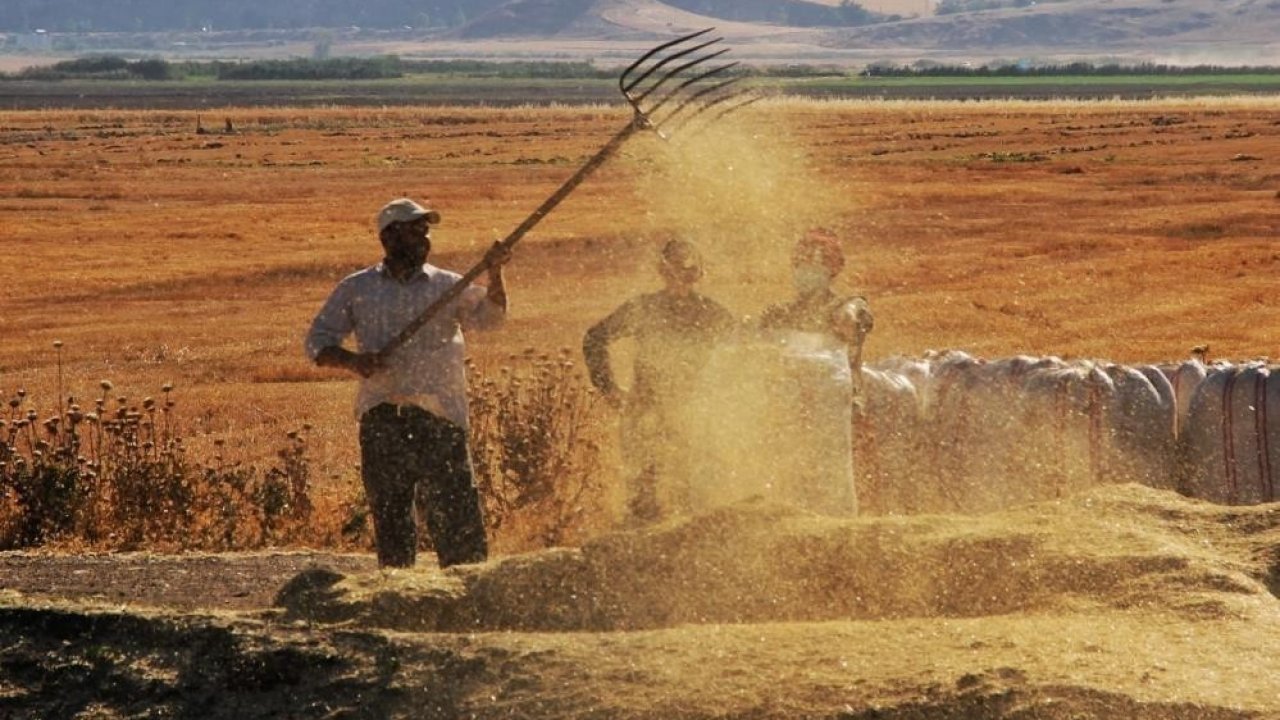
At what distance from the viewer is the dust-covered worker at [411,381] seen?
20.5ft

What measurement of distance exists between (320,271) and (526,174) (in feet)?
63.5

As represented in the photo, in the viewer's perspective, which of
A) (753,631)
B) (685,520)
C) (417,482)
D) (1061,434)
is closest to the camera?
(753,631)

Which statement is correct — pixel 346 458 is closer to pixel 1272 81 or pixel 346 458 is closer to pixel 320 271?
pixel 320 271

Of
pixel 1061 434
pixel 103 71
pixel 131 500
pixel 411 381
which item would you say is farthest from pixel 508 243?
pixel 103 71

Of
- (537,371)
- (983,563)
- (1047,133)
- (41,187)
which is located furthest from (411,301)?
(1047,133)

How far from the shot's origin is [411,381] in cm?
625

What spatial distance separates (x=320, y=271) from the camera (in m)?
23.6

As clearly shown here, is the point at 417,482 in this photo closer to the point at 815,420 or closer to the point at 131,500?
the point at 815,420

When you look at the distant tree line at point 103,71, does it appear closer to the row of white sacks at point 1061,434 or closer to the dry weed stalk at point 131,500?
the dry weed stalk at point 131,500

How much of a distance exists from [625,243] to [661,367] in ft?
62.5

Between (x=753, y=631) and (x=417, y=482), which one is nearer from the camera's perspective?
(x=753, y=631)

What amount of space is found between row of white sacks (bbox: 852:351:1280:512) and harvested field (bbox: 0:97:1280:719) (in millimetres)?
1246

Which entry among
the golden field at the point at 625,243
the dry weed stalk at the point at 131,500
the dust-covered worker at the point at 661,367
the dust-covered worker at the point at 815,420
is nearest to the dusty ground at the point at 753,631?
the dust-covered worker at the point at 815,420

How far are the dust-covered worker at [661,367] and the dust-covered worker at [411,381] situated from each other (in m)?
0.74
